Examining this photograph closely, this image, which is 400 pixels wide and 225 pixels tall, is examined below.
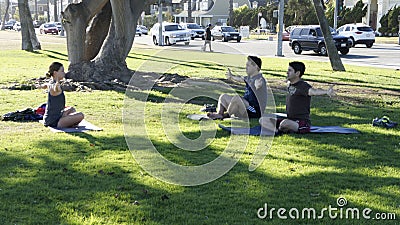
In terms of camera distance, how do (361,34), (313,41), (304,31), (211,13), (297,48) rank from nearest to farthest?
(313,41)
(304,31)
(297,48)
(361,34)
(211,13)

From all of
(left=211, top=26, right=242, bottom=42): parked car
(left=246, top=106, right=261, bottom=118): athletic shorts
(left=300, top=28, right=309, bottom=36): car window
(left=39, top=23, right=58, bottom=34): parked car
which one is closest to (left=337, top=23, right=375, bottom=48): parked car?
(left=300, top=28, right=309, bottom=36): car window

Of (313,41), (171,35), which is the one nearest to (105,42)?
(313,41)

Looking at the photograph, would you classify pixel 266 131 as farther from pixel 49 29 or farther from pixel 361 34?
pixel 49 29

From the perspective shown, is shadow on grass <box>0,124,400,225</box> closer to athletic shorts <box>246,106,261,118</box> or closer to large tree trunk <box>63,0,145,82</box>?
athletic shorts <box>246,106,261,118</box>

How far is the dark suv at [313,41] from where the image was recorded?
32.0m

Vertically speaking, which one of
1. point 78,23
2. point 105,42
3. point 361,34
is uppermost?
point 78,23

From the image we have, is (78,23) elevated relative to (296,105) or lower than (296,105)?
elevated

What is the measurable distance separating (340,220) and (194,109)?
21.4ft

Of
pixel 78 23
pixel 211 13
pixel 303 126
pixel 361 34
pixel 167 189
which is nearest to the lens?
pixel 167 189

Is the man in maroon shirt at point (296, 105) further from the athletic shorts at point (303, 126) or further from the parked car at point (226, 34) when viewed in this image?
the parked car at point (226, 34)

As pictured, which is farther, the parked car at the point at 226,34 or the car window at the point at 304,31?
the parked car at the point at 226,34

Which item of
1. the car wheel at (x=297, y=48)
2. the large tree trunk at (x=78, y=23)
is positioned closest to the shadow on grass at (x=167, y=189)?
the large tree trunk at (x=78, y=23)

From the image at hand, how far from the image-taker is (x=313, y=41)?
1288 inches

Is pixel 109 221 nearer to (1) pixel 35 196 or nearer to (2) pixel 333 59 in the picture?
(1) pixel 35 196
